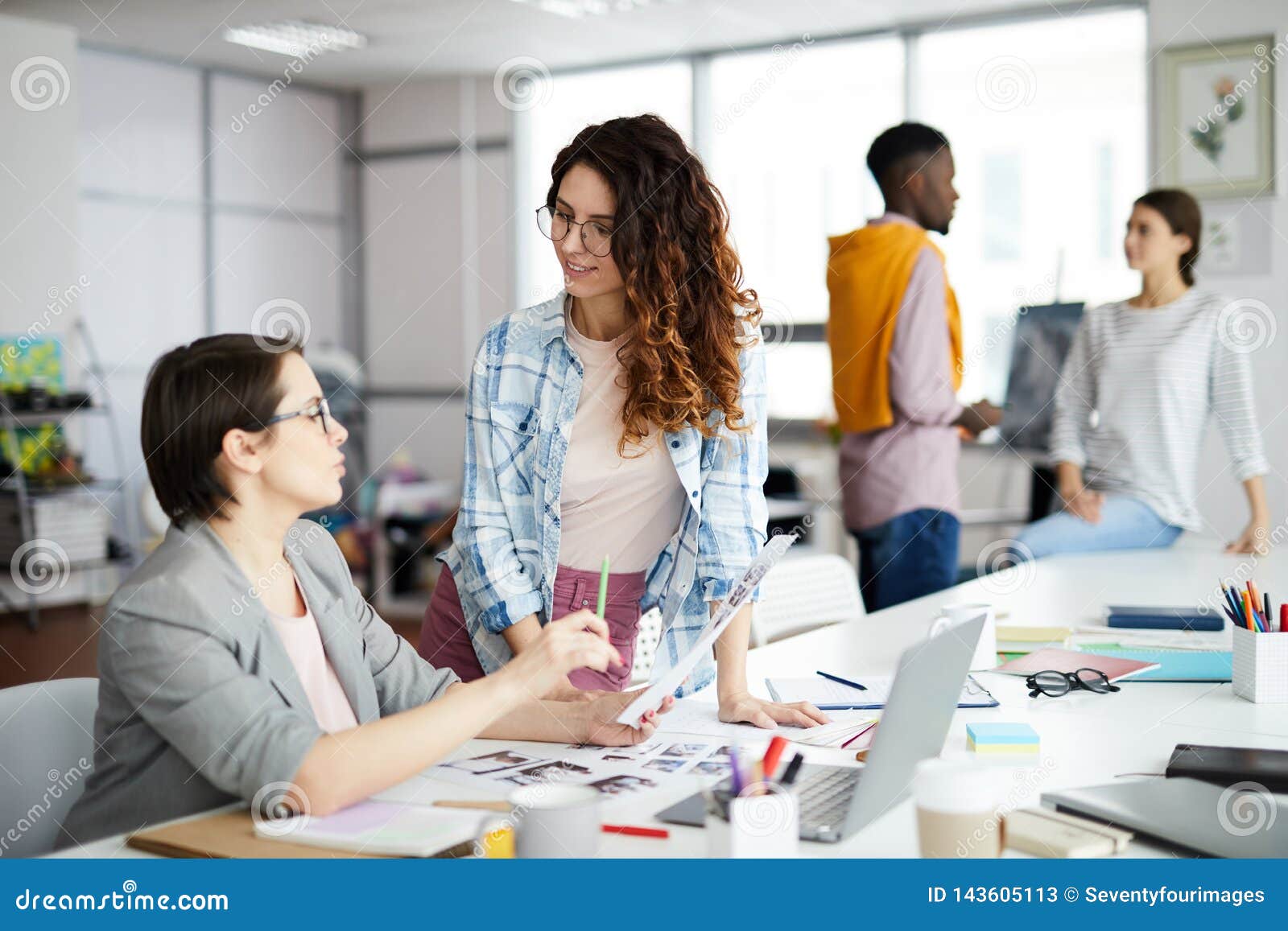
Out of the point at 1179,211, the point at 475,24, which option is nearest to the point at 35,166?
the point at 475,24

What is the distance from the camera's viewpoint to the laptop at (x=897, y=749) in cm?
120

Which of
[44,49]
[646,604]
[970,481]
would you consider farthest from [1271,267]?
[44,49]

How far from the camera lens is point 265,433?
1.42 metres

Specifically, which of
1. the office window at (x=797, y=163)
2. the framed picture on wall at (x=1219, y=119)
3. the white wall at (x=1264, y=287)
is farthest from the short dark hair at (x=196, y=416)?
the office window at (x=797, y=163)

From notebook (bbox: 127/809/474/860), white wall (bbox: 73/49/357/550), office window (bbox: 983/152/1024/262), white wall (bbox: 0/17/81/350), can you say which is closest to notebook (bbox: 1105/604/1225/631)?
notebook (bbox: 127/809/474/860)

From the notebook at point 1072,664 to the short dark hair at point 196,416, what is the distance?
4.04ft

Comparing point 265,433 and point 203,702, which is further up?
point 265,433

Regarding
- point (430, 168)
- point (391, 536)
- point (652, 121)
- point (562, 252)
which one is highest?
point (430, 168)

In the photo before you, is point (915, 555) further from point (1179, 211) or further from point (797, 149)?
point (797, 149)

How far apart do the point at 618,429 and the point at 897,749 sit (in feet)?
2.97

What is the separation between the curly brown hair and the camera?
1889 mm

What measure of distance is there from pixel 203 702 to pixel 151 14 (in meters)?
5.86

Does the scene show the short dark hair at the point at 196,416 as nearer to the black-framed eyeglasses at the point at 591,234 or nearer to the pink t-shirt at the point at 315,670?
the pink t-shirt at the point at 315,670
